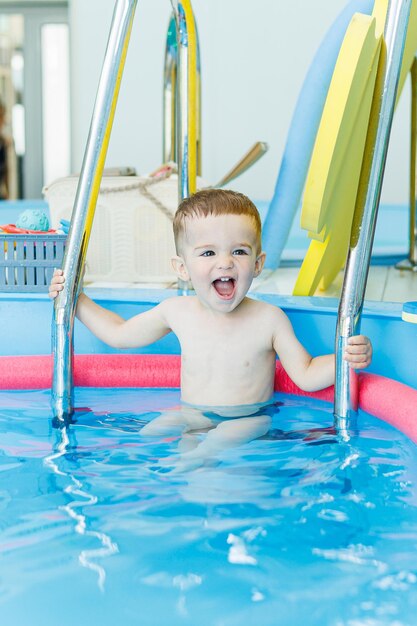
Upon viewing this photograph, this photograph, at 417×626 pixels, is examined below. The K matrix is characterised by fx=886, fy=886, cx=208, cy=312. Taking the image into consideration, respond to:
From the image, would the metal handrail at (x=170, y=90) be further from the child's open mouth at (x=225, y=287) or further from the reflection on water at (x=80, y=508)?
the reflection on water at (x=80, y=508)

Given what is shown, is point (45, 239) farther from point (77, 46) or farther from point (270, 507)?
point (77, 46)

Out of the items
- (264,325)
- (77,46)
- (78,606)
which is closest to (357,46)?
(264,325)

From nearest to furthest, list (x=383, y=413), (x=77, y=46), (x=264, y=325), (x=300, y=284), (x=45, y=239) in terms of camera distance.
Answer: (x=383, y=413) < (x=264, y=325) < (x=45, y=239) < (x=300, y=284) < (x=77, y=46)

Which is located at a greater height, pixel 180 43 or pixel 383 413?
pixel 180 43

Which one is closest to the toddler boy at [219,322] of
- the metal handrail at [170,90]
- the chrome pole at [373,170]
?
the chrome pole at [373,170]

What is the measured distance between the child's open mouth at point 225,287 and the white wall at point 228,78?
6.16m

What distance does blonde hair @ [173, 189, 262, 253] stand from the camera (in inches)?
74.2

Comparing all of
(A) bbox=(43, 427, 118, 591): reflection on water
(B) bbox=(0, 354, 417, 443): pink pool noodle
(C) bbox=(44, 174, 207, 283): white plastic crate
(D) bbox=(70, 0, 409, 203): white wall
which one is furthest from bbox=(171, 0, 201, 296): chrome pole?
(D) bbox=(70, 0, 409, 203): white wall

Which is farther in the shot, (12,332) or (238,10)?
(238,10)

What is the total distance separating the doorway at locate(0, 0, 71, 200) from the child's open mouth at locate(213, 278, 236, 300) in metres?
7.29

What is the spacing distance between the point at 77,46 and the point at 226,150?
1.68m

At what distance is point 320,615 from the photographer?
41.8 inches

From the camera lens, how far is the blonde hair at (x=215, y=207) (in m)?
1.88

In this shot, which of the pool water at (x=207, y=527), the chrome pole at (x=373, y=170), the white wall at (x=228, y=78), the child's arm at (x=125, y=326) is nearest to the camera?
the pool water at (x=207, y=527)
